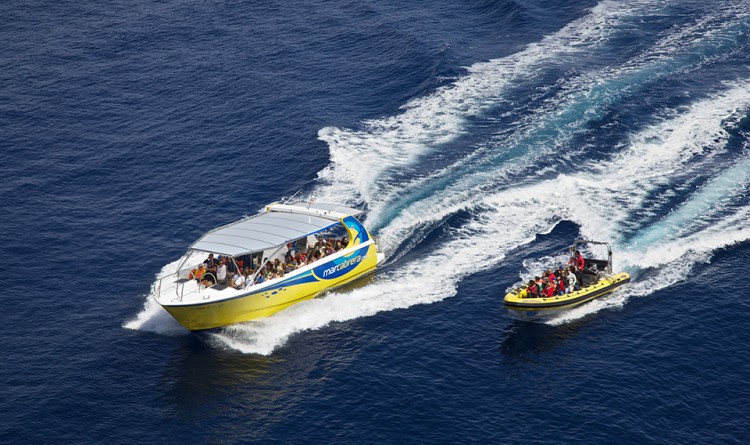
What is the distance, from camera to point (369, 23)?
372 feet

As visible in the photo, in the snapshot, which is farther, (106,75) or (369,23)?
(369,23)

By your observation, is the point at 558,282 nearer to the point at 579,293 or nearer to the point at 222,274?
the point at 579,293

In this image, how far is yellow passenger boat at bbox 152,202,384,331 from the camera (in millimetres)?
62719

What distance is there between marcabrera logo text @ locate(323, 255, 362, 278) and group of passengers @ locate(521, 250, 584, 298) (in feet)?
42.9

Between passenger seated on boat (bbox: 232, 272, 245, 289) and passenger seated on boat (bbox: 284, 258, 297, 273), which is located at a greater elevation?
passenger seated on boat (bbox: 232, 272, 245, 289)

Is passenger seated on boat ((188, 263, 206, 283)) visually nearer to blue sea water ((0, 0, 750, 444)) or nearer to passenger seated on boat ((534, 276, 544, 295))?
blue sea water ((0, 0, 750, 444))

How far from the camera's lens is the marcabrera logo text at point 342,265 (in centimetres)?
6856

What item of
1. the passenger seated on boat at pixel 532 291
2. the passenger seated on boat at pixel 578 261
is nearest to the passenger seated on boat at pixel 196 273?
the passenger seated on boat at pixel 532 291

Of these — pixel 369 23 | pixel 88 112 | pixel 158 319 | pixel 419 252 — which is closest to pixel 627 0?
pixel 369 23

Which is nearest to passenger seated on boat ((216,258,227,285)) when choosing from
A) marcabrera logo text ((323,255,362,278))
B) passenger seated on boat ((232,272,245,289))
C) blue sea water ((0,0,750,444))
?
passenger seated on boat ((232,272,245,289))

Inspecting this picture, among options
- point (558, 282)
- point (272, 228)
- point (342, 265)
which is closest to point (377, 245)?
point (342, 265)

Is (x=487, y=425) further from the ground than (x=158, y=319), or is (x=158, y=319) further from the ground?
(x=158, y=319)

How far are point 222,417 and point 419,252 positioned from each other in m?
22.9

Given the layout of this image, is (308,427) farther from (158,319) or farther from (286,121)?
(286,121)
